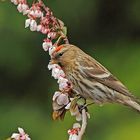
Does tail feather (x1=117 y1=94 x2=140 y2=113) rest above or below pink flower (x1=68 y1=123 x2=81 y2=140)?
above

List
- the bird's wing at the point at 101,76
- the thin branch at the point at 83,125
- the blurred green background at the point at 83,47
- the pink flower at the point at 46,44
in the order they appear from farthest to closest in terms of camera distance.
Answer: the blurred green background at the point at 83,47 < the bird's wing at the point at 101,76 < the pink flower at the point at 46,44 < the thin branch at the point at 83,125

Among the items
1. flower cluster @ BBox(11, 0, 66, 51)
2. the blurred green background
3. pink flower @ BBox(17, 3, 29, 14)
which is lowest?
flower cluster @ BBox(11, 0, 66, 51)

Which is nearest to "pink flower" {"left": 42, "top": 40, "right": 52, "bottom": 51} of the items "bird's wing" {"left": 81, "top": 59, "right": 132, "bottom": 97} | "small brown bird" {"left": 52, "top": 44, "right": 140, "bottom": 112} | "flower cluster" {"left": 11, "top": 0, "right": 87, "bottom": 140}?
"flower cluster" {"left": 11, "top": 0, "right": 87, "bottom": 140}

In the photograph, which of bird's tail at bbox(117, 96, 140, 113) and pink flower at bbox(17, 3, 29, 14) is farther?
bird's tail at bbox(117, 96, 140, 113)

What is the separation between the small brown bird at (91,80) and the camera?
3.60 m

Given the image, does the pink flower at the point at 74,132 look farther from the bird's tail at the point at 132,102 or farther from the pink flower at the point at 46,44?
the bird's tail at the point at 132,102

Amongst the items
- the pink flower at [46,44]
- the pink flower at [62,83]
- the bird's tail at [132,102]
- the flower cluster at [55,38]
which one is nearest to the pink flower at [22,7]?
the flower cluster at [55,38]

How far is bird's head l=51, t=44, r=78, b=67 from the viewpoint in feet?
11.1

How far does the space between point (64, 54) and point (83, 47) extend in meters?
2.43

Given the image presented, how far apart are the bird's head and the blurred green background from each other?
1342 millimetres

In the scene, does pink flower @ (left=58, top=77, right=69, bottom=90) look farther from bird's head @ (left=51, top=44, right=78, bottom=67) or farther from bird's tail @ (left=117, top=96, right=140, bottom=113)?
bird's tail @ (left=117, top=96, right=140, bottom=113)

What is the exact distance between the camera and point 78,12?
5840mm

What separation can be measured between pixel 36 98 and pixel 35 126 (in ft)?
1.33

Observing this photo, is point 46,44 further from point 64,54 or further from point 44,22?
point 64,54
